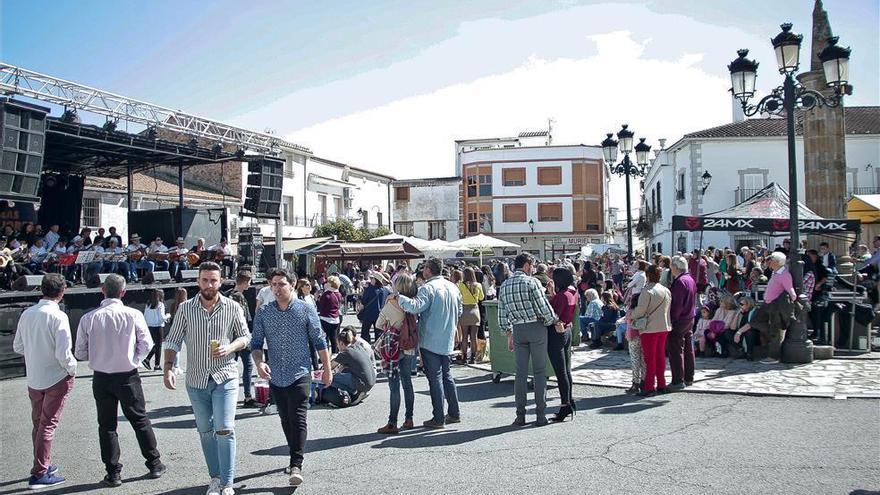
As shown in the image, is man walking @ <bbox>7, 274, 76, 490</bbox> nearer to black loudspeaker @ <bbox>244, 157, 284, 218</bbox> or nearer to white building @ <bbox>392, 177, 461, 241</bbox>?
black loudspeaker @ <bbox>244, 157, 284, 218</bbox>

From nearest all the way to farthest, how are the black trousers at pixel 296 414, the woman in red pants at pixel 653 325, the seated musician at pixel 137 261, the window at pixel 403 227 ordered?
the black trousers at pixel 296 414 < the woman in red pants at pixel 653 325 < the seated musician at pixel 137 261 < the window at pixel 403 227

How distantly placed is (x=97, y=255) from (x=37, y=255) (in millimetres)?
1441

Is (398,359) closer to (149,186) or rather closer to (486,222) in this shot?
(149,186)

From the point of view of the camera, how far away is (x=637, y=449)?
6.29 m

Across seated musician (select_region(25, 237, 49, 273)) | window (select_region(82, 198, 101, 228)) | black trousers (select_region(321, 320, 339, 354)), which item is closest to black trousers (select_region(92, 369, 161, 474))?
black trousers (select_region(321, 320, 339, 354))

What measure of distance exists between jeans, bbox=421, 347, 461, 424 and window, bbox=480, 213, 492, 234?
4691 cm

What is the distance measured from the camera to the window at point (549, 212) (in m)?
53.7

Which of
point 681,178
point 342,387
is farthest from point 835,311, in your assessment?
point 681,178

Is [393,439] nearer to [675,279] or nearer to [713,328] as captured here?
[675,279]

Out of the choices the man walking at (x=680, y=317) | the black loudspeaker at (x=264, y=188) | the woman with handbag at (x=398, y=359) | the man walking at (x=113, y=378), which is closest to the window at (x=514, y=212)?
the black loudspeaker at (x=264, y=188)

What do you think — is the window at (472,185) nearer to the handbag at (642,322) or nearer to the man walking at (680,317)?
the man walking at (680,317)

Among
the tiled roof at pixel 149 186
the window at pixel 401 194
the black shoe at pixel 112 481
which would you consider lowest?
the black shoe at pixel 112 481

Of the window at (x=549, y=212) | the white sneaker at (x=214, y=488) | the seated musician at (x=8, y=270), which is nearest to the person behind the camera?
the white sneaker at (x=214, y=488)

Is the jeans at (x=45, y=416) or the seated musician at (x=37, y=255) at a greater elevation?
the seated musician at (x=37, y=255)
